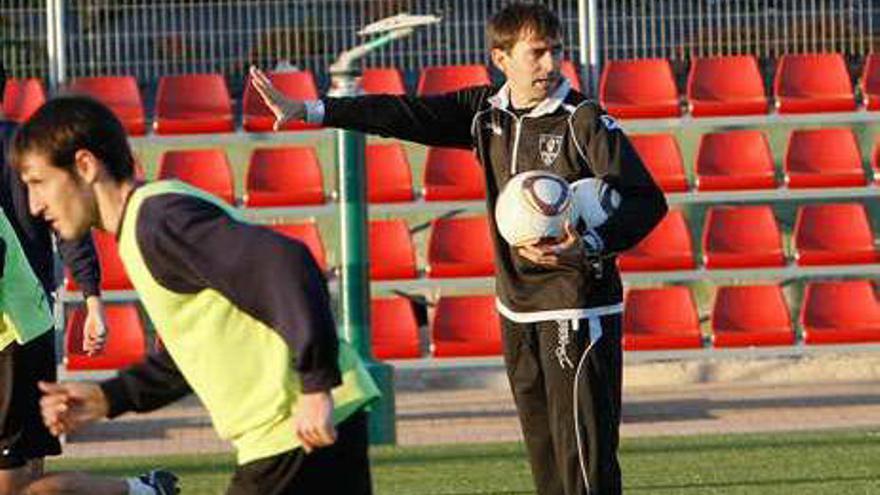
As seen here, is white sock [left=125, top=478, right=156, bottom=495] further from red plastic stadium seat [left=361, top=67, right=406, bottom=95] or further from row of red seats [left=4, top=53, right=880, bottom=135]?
red plastic stadium seat [left=361, top=67, right=406, bottom=95]

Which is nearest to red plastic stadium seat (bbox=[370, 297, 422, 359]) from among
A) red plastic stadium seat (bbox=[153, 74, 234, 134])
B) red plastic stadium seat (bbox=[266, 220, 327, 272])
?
red plastic stadium seat (bbox=[266, 220, 327, 272])

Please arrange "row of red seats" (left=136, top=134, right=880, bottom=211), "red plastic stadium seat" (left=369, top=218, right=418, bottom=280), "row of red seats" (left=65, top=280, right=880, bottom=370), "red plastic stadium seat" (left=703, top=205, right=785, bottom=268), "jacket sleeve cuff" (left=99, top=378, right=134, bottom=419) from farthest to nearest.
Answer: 1. "row of red seats" (left=136, top=134, right=880, bottom=211)
2. "red plastic stadium seat" (left=703, top=205, right=785, bottom=268)
3. "red plastic stadium seat" (left=369, top=218, right=418, bottom=280)
4. "row of red seats" (left=65, top=280, right=880, bottom=370)
5. "jacket sleeve cuff" (left=99, top=378, right=134, bottom=419)

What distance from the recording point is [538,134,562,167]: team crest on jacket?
7.80m

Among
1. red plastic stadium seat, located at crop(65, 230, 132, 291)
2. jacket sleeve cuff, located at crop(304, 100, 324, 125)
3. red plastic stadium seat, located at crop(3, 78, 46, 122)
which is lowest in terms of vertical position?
red plastic stadium seat, located at crop(65, 230, 132, 291)

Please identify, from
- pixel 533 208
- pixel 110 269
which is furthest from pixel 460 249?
pixel 533 208

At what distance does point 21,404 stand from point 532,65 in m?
2.13

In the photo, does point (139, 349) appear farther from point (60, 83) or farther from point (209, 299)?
point (209, 299)

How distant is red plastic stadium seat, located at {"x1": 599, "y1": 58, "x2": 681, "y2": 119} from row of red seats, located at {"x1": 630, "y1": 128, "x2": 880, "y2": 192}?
0.41m

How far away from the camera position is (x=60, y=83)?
18.1m

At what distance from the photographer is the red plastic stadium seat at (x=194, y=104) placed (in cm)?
1808

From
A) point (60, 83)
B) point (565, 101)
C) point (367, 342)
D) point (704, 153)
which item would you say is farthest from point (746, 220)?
point (565, 101)

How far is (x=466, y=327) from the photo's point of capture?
16469mm

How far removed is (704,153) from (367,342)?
174 inches

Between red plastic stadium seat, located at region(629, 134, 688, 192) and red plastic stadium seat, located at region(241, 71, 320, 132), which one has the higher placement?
red plastic stadium seat, located at region(241, 71, 320, 132)
